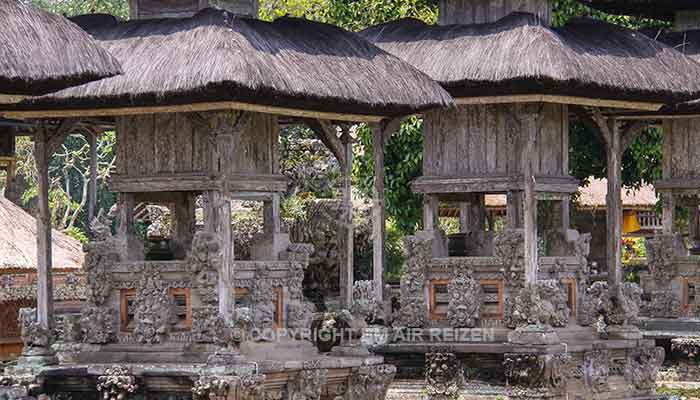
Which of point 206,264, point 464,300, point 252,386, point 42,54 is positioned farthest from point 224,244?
point 464,300

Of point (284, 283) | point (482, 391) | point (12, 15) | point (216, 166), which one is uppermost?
point (12, 15)

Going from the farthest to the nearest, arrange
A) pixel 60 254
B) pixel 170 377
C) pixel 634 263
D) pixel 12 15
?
pixel 634 263, pixel 60 254, pixel 170 377, pixel 12 15

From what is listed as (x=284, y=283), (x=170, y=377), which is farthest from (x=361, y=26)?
(x=170, y=377)

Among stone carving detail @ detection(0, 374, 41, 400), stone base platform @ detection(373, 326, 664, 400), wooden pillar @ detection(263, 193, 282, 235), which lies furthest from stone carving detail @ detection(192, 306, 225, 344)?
stone base platform @ detection(373, 326, 664, 400)

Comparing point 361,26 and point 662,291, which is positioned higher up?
point 361,26

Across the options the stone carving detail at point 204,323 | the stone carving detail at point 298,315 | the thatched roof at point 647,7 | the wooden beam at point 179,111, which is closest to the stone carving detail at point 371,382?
the stone carving detail at point 298,315

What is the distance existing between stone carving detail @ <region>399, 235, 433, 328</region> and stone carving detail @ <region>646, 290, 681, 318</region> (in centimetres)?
543

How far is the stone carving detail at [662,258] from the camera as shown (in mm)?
29656

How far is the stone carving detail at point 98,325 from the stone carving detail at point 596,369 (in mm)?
7102

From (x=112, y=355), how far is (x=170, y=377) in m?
1.60

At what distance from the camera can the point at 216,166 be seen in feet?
73.4

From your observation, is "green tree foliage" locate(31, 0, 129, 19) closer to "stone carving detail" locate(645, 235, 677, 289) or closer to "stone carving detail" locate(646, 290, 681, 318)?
"stone carving detail" locate(645, 235, 677, 289)

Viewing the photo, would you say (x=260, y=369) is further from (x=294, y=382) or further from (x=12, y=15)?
(x=12, y=15)

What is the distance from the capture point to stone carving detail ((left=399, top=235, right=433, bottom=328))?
1037 inches
